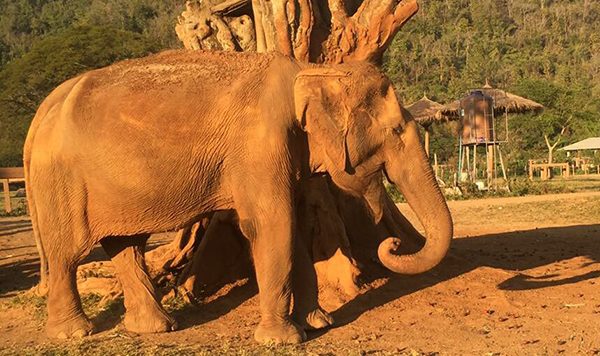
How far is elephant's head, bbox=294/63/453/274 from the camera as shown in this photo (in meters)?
6.18

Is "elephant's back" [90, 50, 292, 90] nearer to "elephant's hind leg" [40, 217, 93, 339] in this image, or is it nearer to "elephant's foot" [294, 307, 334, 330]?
"elephant's hind leg" [40, 217, 93, 339]

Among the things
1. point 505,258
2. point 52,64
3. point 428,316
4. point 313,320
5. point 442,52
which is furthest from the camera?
point 442,52

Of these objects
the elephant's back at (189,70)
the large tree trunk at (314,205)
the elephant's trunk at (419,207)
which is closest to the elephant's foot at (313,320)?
the elephant's trunk at (419,207)

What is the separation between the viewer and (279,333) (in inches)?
243

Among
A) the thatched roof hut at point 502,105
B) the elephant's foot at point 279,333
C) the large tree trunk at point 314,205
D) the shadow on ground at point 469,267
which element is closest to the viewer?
the elephant's foot at point 279,333

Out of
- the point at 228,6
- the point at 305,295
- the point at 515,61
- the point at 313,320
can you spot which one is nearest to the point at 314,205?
the point at 305,295

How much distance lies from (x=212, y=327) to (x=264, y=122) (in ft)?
6.42

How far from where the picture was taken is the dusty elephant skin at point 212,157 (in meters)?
6.21

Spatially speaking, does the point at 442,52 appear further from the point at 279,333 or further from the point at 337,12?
the point at 279,333

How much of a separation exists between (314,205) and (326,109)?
2042 mm

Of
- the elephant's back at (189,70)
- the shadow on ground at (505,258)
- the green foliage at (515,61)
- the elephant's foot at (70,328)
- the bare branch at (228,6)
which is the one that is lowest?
the green foliage at (515,61)

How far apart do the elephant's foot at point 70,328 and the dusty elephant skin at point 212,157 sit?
13mm

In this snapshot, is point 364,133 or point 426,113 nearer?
point 364,133

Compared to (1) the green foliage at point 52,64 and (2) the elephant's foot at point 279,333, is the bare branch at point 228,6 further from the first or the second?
(1) the green foliage at point 52,64
